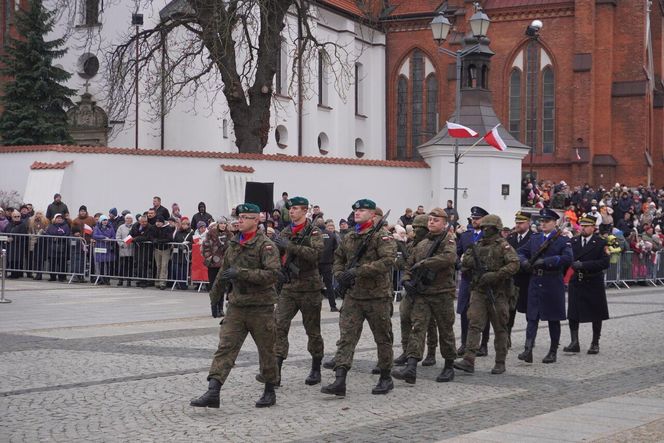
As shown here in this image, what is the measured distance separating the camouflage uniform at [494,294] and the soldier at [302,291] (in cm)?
211

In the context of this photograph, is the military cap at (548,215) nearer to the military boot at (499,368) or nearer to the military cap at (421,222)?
the military cap at (421,222)

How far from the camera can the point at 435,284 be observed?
12.1 meters

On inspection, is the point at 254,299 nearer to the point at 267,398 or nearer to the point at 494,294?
the point at 267,398

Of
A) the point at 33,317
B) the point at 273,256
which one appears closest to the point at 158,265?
→ the point at 33,317

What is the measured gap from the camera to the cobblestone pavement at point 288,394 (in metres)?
8.79

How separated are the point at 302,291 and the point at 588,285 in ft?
17.2

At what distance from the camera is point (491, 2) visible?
5544cm

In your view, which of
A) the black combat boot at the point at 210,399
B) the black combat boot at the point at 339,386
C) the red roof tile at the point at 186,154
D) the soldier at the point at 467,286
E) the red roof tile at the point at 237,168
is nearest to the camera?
the black combat boot at the point at 210,399

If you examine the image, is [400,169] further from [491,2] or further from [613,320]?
[491,2]

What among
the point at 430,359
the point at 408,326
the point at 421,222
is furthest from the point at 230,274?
the point at 430,359

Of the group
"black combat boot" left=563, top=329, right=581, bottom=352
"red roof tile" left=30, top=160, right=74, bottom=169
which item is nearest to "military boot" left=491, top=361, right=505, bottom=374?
"black combat boot" left=563, top=329, right=581, bottom=352

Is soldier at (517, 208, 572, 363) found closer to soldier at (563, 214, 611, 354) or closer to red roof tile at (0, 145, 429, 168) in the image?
soldier at (563, 214, 611, 354)

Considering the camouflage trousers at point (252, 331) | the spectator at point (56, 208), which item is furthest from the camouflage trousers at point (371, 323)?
the spectator at point (56, 208)

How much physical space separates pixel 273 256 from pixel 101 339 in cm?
575
